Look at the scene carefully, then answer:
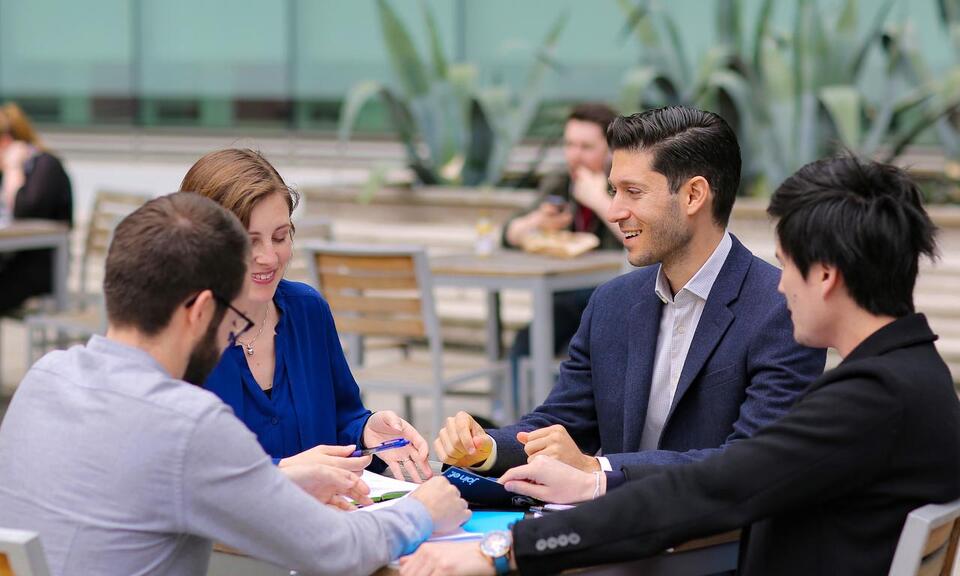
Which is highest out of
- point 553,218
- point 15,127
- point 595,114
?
point 595,114

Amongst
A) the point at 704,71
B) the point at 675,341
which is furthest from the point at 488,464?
the point at 704,71

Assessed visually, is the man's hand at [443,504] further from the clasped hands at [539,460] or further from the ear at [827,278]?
the ear at [827,278]

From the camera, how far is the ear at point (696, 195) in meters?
2.75

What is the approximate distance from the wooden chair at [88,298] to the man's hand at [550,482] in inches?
172

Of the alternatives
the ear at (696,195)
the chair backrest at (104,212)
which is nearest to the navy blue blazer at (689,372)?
the ear at (696,195)

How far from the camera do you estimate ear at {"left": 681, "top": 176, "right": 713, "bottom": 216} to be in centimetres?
275

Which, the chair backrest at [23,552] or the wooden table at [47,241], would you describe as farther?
the wooden table at [47,241]

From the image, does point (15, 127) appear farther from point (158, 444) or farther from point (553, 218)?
point (158, 444)

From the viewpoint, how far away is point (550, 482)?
90.0 inches

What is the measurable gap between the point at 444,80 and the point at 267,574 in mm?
6486

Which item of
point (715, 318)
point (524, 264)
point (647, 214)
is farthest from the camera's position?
point (524, 264)

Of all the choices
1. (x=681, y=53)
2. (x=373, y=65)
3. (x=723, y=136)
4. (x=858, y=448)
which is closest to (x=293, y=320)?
(x=723, y=136)

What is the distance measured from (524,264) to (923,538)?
3.72 meters

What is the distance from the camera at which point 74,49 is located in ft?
39.7
